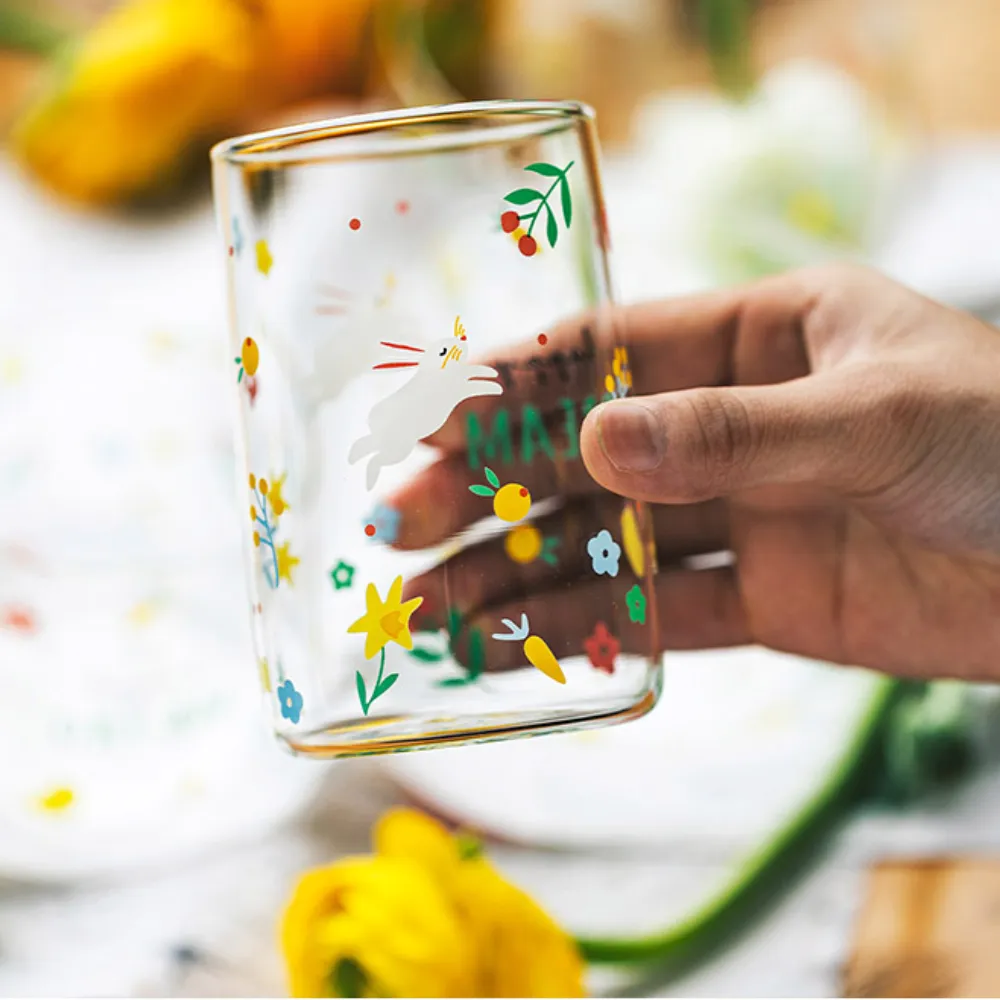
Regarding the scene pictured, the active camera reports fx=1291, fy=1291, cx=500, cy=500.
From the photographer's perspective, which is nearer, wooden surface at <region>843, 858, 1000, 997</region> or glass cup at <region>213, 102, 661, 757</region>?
glass cup at <region>213, 102, 661, 757</region>

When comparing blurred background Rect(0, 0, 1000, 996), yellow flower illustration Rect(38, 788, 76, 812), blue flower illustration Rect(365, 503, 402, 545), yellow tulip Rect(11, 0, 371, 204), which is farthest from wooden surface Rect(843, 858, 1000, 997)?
yellow tulip Rect(11, 0, 371, 204)

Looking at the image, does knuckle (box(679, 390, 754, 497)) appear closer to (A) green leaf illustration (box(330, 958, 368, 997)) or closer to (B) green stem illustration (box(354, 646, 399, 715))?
(B) green stem illustration (box(354, 646, 399, 715))

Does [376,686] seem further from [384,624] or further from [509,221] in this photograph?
[509,221]

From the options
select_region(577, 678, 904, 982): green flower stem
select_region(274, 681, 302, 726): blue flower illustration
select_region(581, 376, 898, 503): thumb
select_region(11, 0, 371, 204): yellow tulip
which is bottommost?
select_region(577, 678, 904, 982): green flower stem

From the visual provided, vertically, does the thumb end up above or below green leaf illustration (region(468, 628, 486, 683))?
above

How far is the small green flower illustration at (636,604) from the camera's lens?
0.49 metres

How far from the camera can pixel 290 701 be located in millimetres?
490

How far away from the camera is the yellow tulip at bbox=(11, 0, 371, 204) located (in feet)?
3.43

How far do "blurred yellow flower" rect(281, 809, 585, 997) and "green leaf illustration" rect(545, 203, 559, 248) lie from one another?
10.3 inches

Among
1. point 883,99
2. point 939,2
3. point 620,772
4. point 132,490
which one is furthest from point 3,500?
point 939,2

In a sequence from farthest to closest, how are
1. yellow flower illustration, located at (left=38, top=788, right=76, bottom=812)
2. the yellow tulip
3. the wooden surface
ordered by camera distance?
the yellow tulip < yellow flower illustration, located at (left=38, top=788, right=76, bottom=812) < the wooden surface

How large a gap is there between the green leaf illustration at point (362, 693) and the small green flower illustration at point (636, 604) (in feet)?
0.34

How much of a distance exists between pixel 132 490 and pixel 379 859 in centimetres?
42

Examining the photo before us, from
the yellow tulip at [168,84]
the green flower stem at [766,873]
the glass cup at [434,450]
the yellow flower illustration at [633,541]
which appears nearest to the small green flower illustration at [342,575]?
the glass cup at [434,450]
